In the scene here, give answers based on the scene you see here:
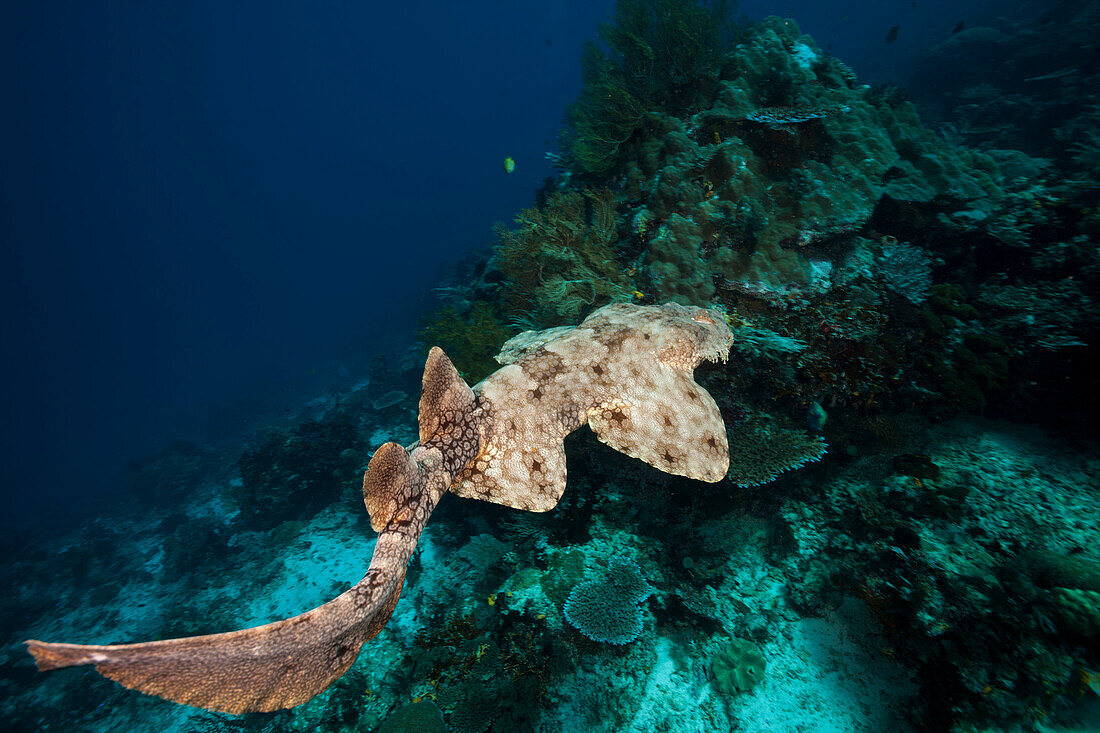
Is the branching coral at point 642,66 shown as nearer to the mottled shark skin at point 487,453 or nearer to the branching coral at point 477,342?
the branching coral at point 477,342

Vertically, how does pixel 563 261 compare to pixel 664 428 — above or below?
above

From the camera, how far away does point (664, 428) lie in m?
3.65

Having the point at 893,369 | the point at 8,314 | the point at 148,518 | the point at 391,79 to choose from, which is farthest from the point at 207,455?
the point at 391,79

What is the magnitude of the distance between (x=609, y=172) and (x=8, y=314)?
136 meters

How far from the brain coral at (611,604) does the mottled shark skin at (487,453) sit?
2298 millimetres

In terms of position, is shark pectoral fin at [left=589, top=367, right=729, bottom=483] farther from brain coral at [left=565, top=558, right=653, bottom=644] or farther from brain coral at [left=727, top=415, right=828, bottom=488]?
brain coral at [left=565, top=558, right=653, bottom=644]

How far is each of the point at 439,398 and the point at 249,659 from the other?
5.82 feet

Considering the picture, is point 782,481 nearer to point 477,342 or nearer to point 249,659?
point 477,342

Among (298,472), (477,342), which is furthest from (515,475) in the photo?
(298,472)

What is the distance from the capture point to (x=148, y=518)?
15.8 m

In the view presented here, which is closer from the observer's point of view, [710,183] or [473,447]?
[473,447]

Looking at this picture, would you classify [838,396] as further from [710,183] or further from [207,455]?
[207,455]

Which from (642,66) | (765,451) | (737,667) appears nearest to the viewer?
(737,667)

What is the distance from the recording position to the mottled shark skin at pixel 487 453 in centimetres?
183
